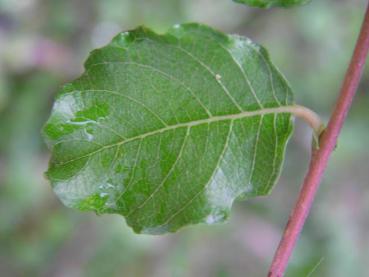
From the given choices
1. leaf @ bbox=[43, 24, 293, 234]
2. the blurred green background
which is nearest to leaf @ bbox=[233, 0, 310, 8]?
leaf @ bbox=[43, 24, 293, 234]

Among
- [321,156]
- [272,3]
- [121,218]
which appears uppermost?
[272,3]

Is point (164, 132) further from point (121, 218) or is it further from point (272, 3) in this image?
point (121, 218)

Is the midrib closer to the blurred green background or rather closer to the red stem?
the red stem

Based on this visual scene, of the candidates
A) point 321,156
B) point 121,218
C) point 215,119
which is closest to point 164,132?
point 215,119

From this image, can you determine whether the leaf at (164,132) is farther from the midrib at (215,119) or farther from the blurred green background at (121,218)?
the blurred green background at (121,218)

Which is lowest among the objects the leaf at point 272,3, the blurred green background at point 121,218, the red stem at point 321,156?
the blurred green background at point 121,218

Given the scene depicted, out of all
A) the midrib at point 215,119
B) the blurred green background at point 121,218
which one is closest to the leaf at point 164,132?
the midrib at point 215,119

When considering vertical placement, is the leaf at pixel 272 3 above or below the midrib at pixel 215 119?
above

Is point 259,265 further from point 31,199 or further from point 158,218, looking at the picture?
point 158,218
